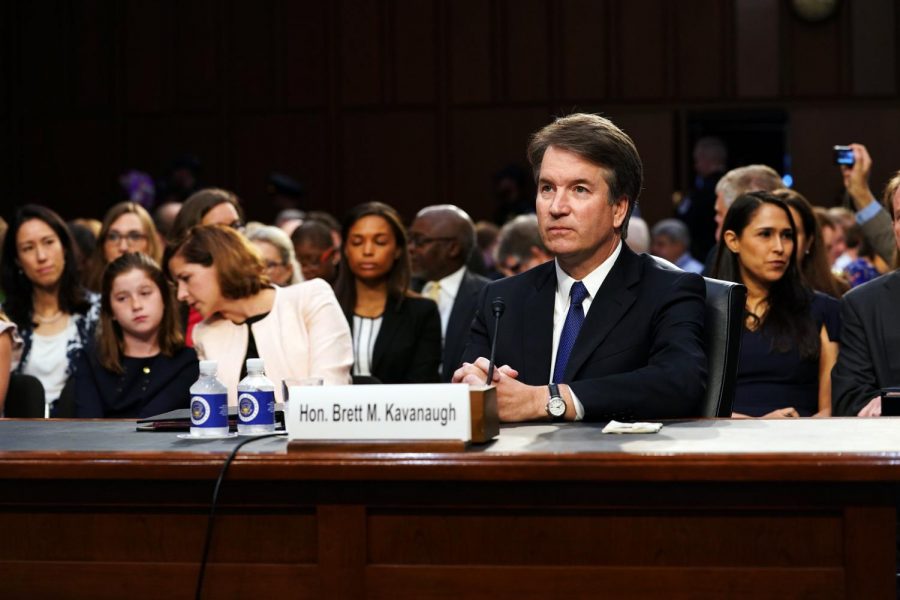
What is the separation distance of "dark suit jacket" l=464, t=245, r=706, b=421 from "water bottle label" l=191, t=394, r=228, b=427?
2.42 ft

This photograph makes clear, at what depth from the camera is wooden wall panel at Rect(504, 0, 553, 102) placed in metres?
10.2

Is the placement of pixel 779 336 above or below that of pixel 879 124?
below

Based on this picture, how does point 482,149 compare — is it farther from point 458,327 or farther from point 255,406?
point 255,406

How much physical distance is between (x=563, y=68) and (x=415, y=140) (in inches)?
56.0

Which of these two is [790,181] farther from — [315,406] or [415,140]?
[315,406]

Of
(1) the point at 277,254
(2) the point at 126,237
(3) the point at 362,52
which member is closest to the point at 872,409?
(1) the point at 277,254

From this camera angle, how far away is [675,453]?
1969 mm

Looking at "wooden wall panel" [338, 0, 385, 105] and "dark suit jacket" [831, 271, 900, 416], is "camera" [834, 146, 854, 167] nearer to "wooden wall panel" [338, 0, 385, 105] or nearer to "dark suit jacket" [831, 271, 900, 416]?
"dark suit jacket" [831, 271, 900, 416]

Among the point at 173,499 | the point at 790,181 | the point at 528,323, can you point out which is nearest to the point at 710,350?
the point at 528,323

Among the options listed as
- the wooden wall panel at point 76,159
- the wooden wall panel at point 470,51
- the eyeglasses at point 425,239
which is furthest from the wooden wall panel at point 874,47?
the wooden wall panel at point 76,159

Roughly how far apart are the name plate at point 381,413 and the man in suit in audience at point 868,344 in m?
1.80

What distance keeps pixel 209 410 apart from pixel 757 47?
27.3 feet

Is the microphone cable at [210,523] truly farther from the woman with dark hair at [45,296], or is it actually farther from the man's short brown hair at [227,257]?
the woman with dark hair at [45,296]

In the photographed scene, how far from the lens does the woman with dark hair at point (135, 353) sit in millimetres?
4094
